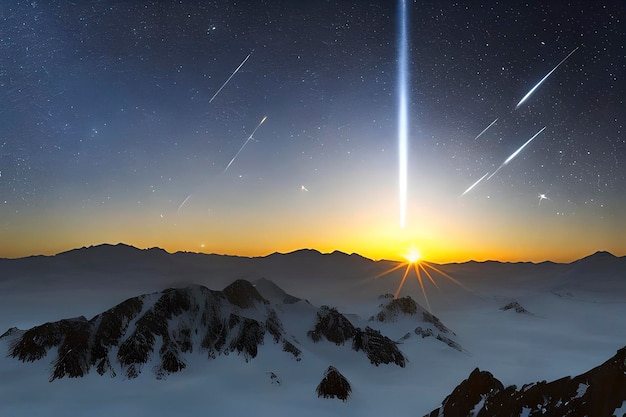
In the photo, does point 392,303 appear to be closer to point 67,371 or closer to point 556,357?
point 556,357

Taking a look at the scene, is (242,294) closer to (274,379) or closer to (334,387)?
(274,379)

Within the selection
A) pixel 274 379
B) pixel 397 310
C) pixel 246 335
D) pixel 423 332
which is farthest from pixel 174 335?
pixel 397 310

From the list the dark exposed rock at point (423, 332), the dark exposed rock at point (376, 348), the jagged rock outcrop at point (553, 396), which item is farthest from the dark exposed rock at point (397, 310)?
the jagged rock outcrop at point (553, 396)

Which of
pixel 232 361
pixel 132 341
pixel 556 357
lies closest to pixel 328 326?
pixel 232 361

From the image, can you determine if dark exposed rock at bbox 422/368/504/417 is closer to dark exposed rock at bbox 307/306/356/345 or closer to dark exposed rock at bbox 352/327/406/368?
dark exposed rock at bbox 352/327/406/368

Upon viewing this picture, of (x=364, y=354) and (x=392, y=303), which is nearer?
(x=364, y=354)

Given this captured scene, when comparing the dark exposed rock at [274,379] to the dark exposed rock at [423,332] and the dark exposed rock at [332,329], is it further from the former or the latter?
the dark exposed rock at [423,332]

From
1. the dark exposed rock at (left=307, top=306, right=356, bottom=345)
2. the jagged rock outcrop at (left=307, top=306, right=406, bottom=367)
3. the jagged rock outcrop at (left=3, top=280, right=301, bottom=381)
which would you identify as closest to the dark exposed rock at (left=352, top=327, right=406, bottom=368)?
the jagged rock outcrop at (left=307, top=306, right=406, bottom=367)
